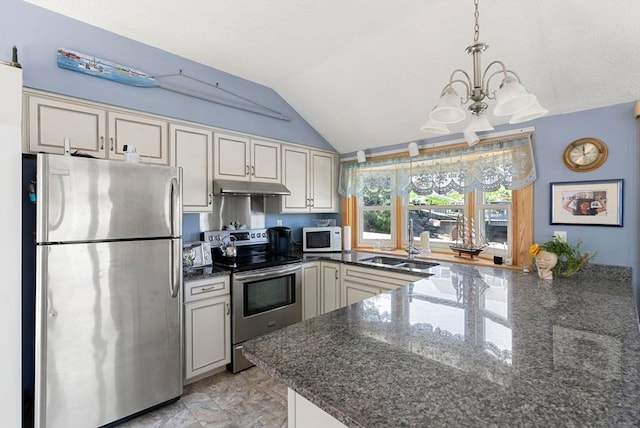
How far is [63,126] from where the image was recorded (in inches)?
79.4

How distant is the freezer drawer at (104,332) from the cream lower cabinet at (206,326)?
0.20m

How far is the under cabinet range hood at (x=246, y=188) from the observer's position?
8.78 feet

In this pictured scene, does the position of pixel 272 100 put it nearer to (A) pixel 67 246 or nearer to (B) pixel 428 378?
(A) pixel 67 246

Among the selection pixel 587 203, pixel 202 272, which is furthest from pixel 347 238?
pixel 587 203

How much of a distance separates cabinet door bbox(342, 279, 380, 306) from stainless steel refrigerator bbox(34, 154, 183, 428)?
1.52 m

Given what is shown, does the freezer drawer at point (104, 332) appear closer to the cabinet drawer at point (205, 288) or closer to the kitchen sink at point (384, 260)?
the cabinet drawer at point (205, 288)

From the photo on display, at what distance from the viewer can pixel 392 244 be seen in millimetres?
3578

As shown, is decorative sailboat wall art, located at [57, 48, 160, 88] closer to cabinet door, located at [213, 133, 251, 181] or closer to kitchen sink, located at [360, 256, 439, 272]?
cabinet door, located at [213, 133, 251, 181]

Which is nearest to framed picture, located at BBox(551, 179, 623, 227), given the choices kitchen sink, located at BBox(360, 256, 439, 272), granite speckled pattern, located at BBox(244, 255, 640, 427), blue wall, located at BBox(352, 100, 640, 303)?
blue wall, located at BBox(352, 100, 640, 303)

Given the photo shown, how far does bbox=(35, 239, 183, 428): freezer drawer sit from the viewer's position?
5.38 feet

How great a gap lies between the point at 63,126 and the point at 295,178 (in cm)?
203

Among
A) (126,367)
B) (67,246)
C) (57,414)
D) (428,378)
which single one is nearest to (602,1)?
(428,378)

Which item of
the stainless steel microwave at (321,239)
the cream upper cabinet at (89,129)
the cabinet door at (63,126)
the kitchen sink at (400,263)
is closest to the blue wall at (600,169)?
the kitchen sink at (400,263)

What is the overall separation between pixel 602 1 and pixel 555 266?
1634 mm
